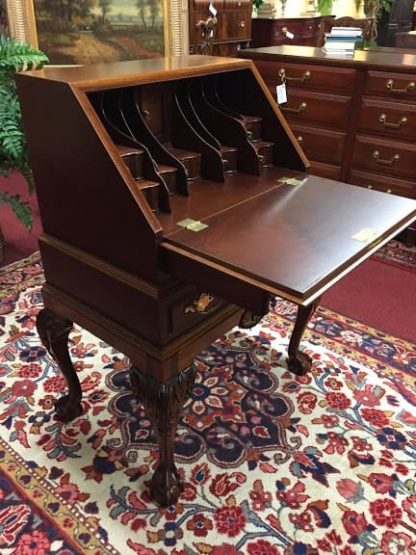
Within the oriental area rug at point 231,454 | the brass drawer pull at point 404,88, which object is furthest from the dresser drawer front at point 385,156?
the oriental area rug at point 231,454

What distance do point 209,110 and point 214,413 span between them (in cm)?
104

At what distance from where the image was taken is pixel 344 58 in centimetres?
280

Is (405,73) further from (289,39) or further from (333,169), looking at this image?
(289,39)

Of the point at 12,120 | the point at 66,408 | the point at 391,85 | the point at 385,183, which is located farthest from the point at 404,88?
the point at 66,408

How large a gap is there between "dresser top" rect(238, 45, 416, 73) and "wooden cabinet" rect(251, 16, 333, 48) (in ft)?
7.03

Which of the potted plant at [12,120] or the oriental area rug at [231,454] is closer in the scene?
the oriental area rug at [231,454]

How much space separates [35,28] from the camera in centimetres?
385

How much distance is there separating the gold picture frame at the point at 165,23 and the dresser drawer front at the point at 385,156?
88.2 inches

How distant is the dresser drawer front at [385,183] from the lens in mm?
2838

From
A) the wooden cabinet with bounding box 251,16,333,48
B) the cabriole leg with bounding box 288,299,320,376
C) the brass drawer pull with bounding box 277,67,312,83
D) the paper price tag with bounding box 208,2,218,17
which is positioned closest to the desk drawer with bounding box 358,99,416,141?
the brass drawer pull with bounding box 277,67,312,83

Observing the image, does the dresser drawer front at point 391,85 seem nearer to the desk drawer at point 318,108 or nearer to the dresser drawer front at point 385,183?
the desk drawer at point 318,108

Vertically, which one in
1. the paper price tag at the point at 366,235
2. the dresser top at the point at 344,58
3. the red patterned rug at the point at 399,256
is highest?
the dresser top at the point at 344,58

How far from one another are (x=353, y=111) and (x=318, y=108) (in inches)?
8.3

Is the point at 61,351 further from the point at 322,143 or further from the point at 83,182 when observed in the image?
the point at 322,143
